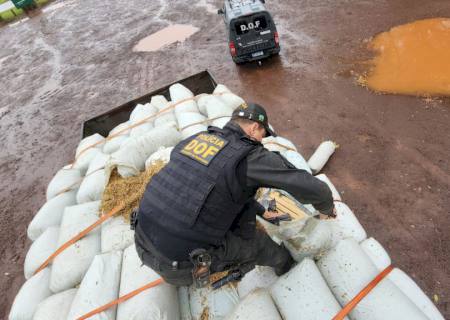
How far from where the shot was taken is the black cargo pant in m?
2.45

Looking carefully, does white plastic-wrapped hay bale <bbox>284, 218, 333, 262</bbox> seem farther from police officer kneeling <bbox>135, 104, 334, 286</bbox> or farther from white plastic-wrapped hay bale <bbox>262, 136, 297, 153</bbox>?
white plastic-wrapped hay bale <bbox>262, 136, 297, 153</bbox>

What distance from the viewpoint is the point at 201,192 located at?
2.21 m

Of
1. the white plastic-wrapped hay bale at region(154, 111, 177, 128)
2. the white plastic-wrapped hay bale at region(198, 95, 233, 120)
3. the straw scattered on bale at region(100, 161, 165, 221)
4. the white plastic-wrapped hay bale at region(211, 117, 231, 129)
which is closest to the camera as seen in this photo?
the straw scattered on bale at region(100, 161, 165, 221)

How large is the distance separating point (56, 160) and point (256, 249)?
7228 mm

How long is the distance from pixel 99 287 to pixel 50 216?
72.7 inches

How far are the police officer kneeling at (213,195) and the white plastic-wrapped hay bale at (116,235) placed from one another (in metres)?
1.11

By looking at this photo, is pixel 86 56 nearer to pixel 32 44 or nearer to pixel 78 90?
pixel 78 90

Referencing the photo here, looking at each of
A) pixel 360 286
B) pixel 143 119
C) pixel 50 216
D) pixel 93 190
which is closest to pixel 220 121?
pixel 143 119

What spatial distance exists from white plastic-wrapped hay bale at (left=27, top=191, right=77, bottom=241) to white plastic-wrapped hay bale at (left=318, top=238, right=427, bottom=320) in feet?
11.7

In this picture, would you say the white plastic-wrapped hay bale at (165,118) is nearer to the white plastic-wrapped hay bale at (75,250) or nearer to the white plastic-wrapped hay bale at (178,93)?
the white plastic-wrapped hay bale at (178,93)

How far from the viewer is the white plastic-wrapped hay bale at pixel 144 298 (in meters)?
2.73

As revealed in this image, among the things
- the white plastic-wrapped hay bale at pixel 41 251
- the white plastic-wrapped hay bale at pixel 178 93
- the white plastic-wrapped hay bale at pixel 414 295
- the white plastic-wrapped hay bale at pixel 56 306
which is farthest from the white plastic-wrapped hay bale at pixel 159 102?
the white plastic-wrapped hay bale at pixel 414 295

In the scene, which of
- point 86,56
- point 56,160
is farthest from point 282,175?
point 86,56

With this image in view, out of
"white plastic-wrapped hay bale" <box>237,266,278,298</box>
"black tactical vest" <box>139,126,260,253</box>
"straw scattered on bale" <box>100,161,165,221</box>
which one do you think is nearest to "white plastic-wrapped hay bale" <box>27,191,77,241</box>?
"straw scattered on bale" <box>100,161,165,221</box>
